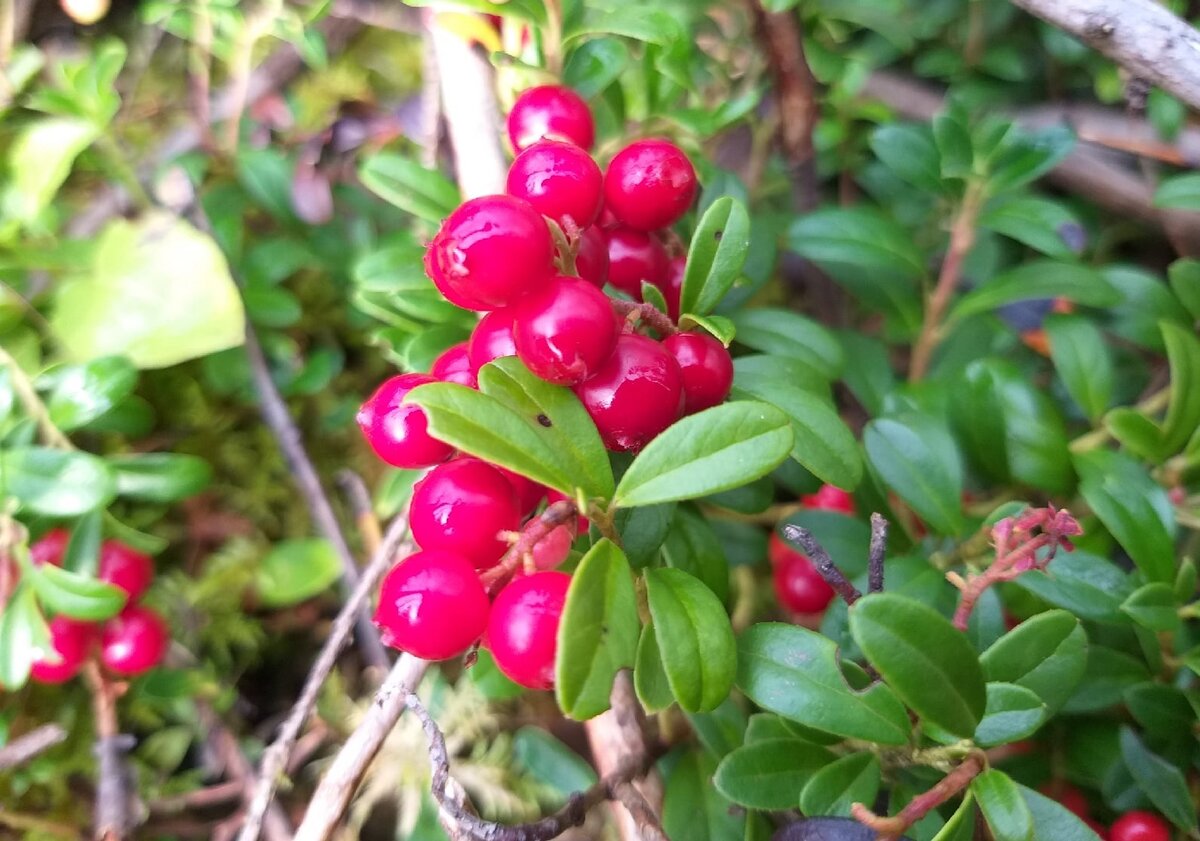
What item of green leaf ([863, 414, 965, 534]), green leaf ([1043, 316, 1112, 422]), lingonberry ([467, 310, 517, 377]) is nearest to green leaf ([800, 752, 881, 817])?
green leaf ([863, 414, 965, 534])

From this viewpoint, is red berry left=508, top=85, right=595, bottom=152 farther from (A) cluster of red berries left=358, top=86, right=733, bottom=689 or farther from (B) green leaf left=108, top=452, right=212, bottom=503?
(B) green leaf left=108, top=452, right=212, bottom=503

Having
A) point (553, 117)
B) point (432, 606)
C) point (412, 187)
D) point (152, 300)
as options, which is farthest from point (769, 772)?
point (152, 300)

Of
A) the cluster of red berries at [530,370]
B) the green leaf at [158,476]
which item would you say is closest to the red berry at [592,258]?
the cluster of red berries at [530,370]

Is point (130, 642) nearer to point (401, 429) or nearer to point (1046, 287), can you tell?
point (401, 429)

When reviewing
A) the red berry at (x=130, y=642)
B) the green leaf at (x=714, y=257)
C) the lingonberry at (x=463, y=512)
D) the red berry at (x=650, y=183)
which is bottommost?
the red berry at (x=130, y=642)

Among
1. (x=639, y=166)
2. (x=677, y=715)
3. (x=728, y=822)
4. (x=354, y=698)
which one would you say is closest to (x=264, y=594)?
(x=354, y=698)

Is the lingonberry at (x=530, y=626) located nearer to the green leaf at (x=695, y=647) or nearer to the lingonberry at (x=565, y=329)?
the green leaf at (x=695, y=647)

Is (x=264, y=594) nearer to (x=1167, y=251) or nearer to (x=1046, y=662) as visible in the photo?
(x=1046, y=662)
